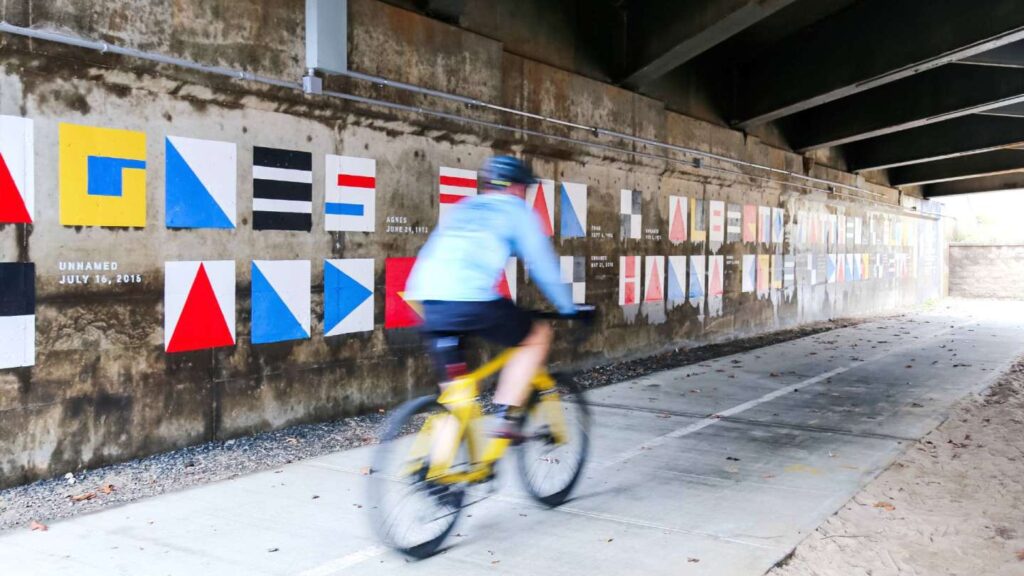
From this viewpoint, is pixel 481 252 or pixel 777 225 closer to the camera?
pixel 481 252

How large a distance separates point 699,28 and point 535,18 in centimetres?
232

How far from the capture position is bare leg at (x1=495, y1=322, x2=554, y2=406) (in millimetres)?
4746

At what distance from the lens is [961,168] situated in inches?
982

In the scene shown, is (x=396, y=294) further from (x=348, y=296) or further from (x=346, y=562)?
(x=346, y=562)

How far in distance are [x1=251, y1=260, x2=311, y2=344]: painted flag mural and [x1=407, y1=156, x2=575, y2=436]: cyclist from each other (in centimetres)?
307

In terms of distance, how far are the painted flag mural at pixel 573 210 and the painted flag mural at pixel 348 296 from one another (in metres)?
3.77

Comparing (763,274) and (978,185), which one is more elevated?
(978,185)

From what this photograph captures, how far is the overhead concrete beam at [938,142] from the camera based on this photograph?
19.9 meters

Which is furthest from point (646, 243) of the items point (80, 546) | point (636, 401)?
point (80, 546)

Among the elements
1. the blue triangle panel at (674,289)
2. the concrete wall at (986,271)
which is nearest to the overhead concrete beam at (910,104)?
the blue triangle panel at (674,289)

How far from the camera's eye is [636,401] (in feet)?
30.7

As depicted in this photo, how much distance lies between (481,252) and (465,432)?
3.28ft

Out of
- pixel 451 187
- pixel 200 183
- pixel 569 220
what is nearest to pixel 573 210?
pixel 569 220

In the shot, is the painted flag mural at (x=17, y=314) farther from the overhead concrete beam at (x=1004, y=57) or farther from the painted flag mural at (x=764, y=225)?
the painted flag mural at (x=764, y=225)
